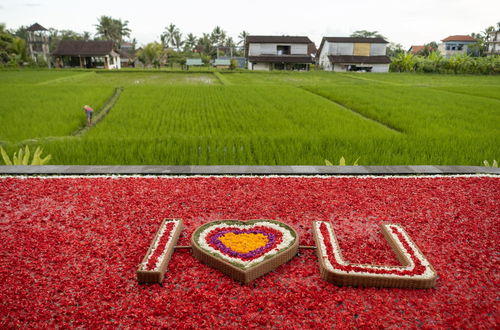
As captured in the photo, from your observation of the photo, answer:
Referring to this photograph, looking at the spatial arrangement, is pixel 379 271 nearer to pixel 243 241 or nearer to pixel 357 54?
pixel 243 241

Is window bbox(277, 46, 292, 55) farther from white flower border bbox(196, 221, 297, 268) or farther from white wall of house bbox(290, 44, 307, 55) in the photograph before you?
white flower border bbox(196, 221, 297, 268)

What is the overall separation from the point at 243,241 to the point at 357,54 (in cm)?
4917

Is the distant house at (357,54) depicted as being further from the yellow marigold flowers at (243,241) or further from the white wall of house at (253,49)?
the yellow marigold flowers at (243,241)

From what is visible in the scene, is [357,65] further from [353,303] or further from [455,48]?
[353,303]

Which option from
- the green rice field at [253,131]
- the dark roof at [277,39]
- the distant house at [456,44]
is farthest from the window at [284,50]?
the distant house at [456,44]

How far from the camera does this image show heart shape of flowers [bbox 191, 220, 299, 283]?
3.02 m

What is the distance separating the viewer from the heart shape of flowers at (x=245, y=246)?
9.90ft

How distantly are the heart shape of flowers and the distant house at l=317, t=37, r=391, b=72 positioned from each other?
45.7m

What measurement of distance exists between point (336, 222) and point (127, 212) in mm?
2450

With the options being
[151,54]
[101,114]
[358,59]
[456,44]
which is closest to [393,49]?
[456,44]

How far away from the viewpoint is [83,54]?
4444 centimetres

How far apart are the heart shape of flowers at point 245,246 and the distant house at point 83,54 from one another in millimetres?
46629

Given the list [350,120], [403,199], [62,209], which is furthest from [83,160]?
[350,120]

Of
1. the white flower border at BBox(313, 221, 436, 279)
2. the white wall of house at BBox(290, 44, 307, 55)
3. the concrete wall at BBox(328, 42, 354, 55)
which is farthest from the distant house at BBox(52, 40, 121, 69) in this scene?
the white flower border at BBox(313, 221, 436, 279)
